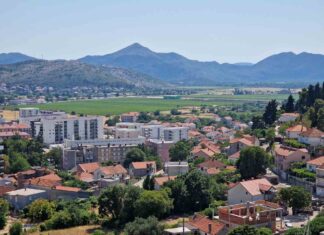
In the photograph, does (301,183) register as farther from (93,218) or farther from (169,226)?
(93,218)

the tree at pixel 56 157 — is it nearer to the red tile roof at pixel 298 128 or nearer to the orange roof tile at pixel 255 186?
the red tile roof at pixel 298 128

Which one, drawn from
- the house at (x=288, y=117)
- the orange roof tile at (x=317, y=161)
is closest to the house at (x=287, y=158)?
the orange roof tile at (x=317, y=161)

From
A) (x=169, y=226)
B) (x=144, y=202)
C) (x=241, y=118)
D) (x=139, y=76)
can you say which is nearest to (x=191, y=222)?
(x=169, y=226)

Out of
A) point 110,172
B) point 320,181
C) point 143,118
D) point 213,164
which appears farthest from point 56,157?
point 143,118

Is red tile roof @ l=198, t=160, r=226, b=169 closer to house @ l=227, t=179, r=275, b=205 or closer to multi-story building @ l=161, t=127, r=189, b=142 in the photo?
house @ l=227, t=179, r=275, b=205

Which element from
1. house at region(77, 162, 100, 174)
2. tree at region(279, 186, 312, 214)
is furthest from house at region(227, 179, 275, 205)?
house at region(77, 162, 100, 174)
